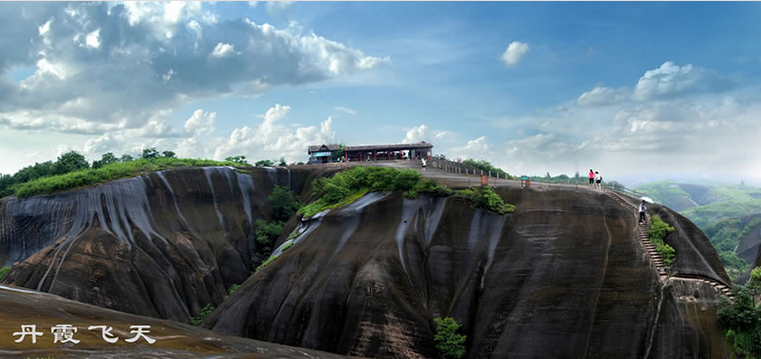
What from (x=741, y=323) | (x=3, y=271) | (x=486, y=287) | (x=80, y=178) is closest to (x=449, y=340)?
(x=486, y=287)

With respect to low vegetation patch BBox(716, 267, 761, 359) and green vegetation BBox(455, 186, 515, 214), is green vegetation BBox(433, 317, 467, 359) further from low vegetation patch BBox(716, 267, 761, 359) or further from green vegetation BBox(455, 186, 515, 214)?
low vegetation patch BBox(716, 267, 761, 359)

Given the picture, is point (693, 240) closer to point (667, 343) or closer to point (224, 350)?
point (667, 343)

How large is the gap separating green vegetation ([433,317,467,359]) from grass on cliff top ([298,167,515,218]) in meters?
8.68

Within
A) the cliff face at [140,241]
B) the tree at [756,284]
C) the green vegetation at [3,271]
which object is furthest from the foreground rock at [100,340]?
the green vegetation at [3,271]

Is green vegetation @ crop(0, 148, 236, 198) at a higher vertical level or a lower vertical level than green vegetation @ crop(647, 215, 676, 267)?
higher

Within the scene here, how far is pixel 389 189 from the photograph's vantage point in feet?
127

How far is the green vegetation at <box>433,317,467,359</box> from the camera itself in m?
27.7

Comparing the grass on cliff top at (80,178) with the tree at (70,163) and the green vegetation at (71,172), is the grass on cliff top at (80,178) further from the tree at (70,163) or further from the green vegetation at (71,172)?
the tree at (70,163)

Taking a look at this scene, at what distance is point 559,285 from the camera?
2780 centimetres

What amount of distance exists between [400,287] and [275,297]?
8.58 m

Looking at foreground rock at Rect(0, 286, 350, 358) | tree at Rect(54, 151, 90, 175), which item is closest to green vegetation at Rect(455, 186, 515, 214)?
foreground rock at Rect(0, 286, 350, 358)

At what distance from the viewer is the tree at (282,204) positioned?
191 feet

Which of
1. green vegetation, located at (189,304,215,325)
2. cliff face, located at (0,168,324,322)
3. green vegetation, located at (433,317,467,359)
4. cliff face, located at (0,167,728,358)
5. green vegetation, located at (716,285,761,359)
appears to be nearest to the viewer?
green vegetation, located at (716,285,761,359)

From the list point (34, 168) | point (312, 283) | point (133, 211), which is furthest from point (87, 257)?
point (34, 168)
